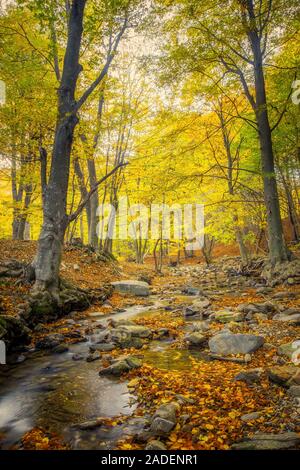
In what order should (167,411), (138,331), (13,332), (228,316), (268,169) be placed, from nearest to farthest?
(167,411)
(13,332)
(138,331)
(228,316)
(268,169)

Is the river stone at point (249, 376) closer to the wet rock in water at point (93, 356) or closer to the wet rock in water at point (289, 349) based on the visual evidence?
the wet rock in water at point (289, 349)

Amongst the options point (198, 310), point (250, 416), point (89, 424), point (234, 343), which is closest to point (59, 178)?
point (198, 310)

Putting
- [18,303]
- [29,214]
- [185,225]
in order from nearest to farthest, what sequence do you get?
1. [18,303]
2. [29,214]
3. [185,225]

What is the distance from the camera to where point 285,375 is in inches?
146

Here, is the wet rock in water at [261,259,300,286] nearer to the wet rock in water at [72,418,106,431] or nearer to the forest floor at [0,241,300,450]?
the forest floor at [0,241,300,450]

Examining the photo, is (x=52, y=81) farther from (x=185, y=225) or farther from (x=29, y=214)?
(x=185, y=225)

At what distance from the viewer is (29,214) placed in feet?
59.8

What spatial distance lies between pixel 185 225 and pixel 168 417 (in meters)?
21.2

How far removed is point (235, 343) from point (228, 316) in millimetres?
2025

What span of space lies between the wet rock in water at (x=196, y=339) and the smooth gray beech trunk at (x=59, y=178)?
4.12 meters

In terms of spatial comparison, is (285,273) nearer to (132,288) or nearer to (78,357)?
(132,288)

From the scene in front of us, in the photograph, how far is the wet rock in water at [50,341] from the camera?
19.5 ft

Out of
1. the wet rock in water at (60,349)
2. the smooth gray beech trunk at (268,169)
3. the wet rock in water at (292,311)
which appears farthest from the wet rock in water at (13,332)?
the smooth gray beech trunk at (268,169)
